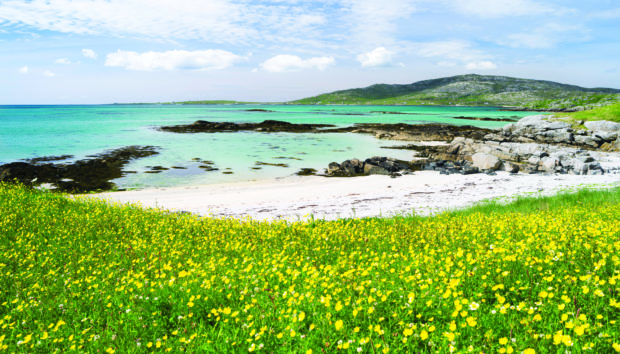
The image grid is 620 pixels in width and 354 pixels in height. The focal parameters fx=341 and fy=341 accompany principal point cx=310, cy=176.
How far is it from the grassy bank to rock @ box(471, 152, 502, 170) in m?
18.1

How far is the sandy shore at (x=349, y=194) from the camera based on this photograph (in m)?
15.9

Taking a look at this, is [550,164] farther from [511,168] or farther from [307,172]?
[307,172]

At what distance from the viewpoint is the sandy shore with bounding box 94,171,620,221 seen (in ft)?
52.0

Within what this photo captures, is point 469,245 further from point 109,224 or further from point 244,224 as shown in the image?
point 109,224

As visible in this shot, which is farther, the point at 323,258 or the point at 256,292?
the point at 323,258

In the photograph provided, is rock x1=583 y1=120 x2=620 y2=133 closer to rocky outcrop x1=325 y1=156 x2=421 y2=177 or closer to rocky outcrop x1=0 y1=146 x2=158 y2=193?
rocky outcrop x1=325 y1=156 x2=421 y2=177

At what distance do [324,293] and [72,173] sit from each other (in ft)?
98.1

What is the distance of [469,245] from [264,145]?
4077cm

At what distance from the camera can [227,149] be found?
42594mm

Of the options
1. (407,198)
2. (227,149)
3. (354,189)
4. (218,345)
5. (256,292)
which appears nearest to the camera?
(218,345)

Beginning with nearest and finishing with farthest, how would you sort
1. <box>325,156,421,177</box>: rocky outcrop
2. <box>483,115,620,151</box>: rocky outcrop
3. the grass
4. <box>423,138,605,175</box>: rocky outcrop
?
<box>423,138,605,175</box>: rocky outcrop → <box>325,156,421,177</box>: rocky outcrop → <box>483,115,620,151</box>: rocky outcrop → the grass

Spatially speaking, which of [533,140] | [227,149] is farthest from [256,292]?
[533,140]

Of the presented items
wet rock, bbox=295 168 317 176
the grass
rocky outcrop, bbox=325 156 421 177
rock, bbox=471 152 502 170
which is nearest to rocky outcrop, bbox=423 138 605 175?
rock, bbox=471 152 502 170

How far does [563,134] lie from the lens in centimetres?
4125
